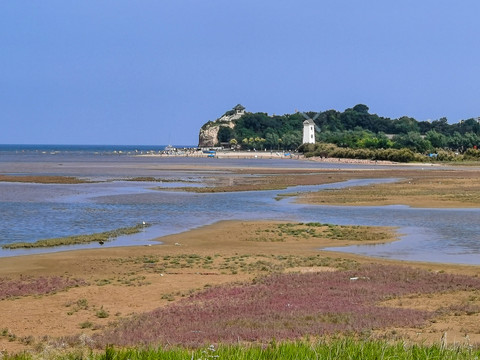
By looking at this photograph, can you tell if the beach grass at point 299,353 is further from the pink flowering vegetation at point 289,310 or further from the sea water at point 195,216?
the sea water at point 195,216

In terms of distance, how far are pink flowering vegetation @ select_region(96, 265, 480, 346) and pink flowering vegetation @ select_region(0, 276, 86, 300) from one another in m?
3.98

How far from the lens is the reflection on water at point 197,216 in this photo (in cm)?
2586

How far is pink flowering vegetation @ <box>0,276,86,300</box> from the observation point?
17.0 m

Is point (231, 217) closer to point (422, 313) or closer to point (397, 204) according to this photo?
point (397, 204)

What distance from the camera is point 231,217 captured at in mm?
36500

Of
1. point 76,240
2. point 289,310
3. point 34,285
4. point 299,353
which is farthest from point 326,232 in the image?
point 299,353

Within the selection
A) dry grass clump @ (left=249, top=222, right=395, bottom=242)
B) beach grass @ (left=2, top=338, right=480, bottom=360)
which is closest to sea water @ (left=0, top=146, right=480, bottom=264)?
dry grass clump @ (left=249, top=222, right=395, bottom=242)

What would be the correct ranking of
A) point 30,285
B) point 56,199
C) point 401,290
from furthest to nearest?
point 56,199 < point 30,285 < point 401,290

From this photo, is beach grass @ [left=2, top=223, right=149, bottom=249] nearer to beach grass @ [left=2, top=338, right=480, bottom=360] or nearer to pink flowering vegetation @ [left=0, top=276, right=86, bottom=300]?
pink flowering vegetation @ [left=0, top=276, right=86, bottom=300]

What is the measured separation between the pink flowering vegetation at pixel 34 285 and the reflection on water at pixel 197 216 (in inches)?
230

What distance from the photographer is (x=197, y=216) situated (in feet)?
122

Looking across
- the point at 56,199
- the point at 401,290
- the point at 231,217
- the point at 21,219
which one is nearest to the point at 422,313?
the point at 401,290

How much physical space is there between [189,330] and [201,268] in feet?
26.1

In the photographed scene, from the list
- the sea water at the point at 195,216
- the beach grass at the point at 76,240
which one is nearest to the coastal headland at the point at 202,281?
the sea water at the point at 195,216
